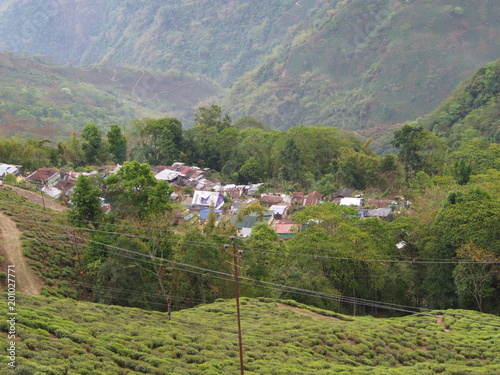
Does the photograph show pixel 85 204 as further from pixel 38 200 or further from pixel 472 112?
pixel 472 112

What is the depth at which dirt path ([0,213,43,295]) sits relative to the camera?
2372 cm

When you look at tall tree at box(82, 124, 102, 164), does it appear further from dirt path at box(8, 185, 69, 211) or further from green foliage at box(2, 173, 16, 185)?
dirt path at box(8, 185, 69, 211)

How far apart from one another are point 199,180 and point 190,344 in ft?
136

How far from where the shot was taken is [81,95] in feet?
435

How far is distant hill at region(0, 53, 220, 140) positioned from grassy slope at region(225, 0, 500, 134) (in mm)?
26748

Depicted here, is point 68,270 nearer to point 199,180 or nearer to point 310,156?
point 199,180

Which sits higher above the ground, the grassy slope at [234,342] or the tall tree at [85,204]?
the tall tree at [85,204]

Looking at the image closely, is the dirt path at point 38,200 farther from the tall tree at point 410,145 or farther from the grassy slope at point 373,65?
the grassy slope at point 373,65

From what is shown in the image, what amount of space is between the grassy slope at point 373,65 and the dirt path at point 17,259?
308 feet

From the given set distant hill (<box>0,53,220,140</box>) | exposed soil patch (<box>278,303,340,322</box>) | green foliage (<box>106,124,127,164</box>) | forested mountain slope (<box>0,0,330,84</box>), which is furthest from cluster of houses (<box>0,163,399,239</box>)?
forested mountain slope (<box>0,0,330,84</box>)

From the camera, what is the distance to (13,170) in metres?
52.3

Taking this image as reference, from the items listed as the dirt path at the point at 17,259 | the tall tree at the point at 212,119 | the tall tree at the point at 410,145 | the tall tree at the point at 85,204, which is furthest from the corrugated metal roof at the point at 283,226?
the tall tree at the point at 212,119

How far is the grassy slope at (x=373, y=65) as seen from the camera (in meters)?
116

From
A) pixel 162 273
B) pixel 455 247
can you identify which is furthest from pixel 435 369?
pixel 162 273
